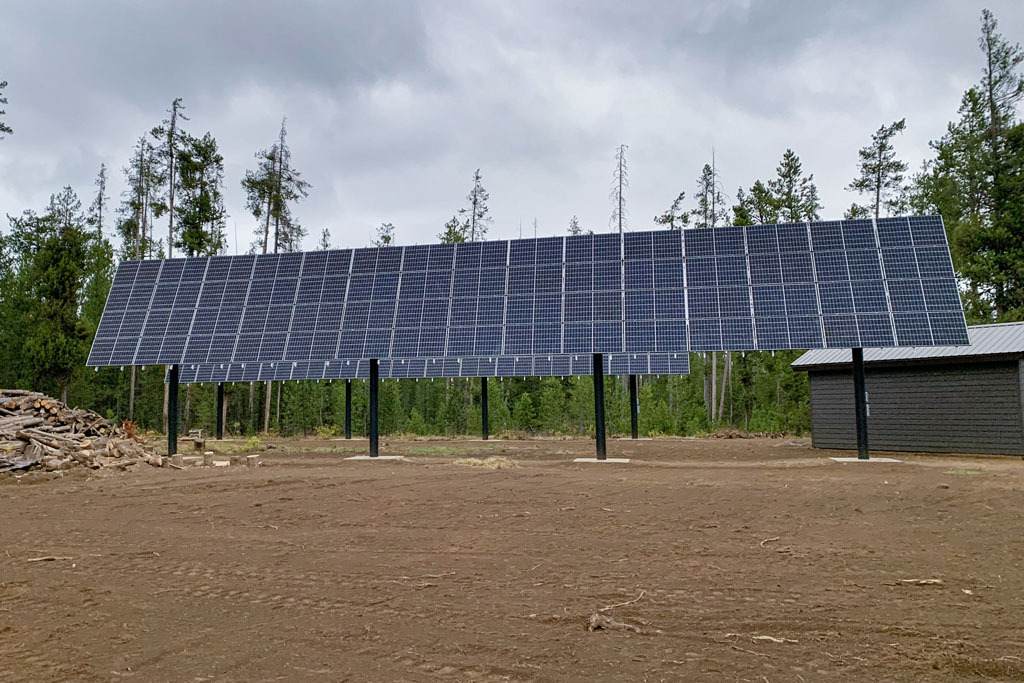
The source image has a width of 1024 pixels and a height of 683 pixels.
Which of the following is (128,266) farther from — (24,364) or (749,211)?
(749,211)

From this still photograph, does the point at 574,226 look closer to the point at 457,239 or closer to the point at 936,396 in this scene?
the point at 457,239

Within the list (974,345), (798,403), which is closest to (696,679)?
(974,345)

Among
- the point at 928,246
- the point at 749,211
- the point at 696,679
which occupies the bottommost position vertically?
the point at 696,679

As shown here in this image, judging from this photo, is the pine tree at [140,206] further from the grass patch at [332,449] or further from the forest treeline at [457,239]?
the grass patch at [332,449]

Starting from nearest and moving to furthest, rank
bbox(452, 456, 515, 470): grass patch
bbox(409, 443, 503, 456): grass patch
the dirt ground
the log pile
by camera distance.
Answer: the dirt ground
the log pile
bbox(452, 456, 515, 470): grass patch
bbox(409, 443, 503, 456): grass patch

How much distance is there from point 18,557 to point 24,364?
97.9ft

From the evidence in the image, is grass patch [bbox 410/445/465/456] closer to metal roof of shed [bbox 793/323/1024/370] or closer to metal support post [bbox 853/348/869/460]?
metal roof of shed [bbox 793/323/1024/370]

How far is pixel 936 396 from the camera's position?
1753 cm

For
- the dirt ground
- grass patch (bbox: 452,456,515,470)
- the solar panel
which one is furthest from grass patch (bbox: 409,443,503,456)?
the dirt ground

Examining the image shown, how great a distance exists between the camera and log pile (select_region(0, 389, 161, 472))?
→ 1429cm

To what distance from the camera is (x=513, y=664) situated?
4.30m

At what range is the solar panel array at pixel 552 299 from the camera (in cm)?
1536

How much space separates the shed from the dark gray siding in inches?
0.8

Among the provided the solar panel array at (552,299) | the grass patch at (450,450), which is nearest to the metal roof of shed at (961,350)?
the solar panel array at (552,299)
